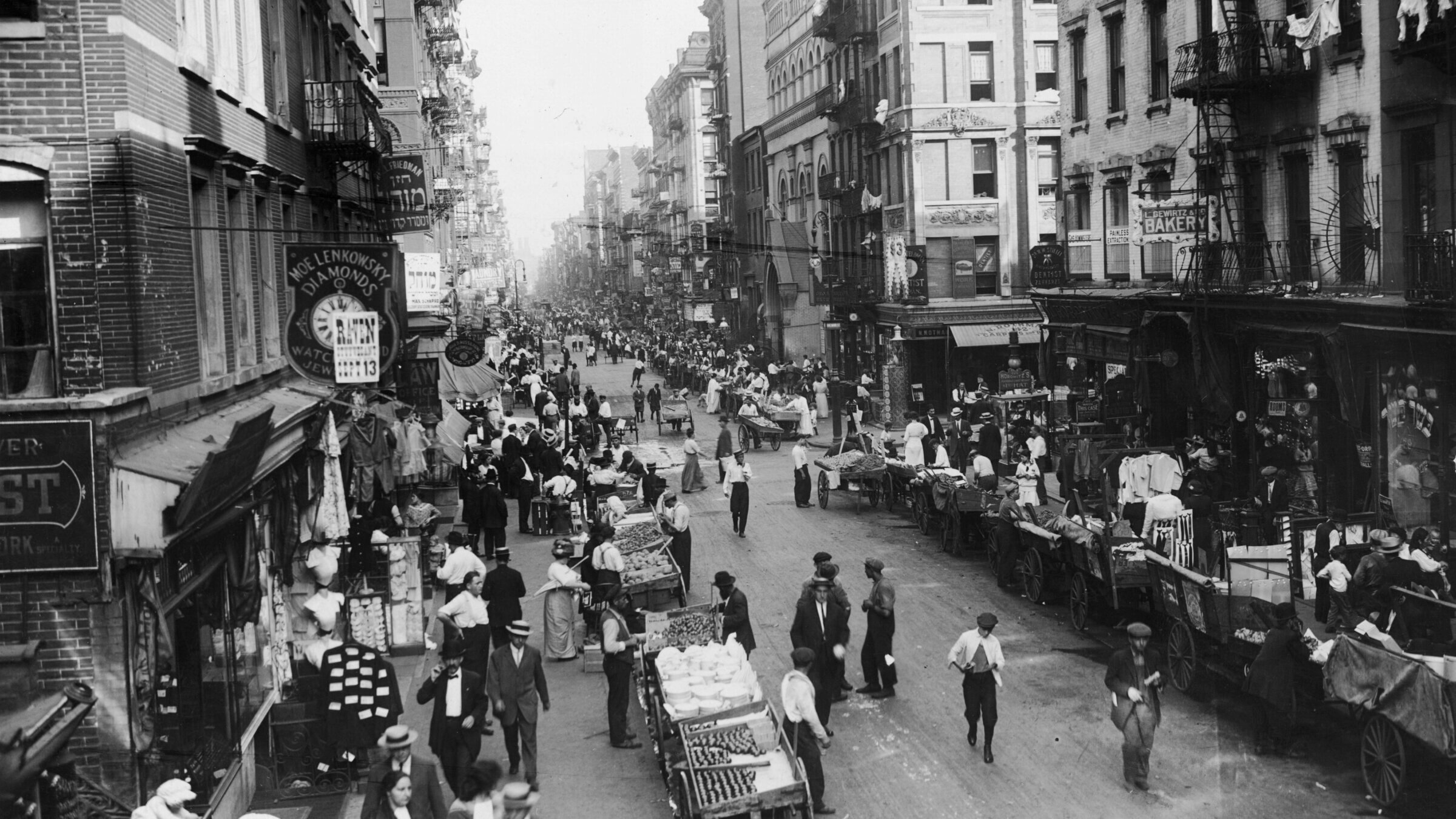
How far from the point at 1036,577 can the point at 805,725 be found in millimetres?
8507

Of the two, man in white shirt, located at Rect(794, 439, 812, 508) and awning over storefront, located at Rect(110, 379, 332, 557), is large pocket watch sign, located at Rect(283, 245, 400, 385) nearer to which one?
awning over storefront, located at Rect(110, 379, 332, 557)

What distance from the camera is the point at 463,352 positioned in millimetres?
35500

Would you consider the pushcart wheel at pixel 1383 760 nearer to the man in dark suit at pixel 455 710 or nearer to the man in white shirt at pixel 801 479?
the man in dark suit at pixel 455 710

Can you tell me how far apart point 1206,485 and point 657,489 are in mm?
9938

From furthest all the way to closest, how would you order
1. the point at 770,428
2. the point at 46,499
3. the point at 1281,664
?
the point at 770,428
the point at 1281,664
the point at 46,499

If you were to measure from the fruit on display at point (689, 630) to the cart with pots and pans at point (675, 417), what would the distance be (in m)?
26.8

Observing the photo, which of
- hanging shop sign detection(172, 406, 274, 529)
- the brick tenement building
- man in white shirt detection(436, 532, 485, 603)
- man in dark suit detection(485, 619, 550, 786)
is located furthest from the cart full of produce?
man in white shirt detection(436, 532, 485, 603)

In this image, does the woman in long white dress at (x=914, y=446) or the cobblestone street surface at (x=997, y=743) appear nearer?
the cobblestone street surface at (x=997, y=743)

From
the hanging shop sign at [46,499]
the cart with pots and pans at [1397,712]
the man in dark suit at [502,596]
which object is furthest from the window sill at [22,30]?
the cart with pots and pans at [1397,712]

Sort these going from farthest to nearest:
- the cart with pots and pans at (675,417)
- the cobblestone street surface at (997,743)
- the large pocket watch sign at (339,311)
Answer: the cart with pots and pans at (675,417) < the large pocket watch sign at (339,311) < the cobblestone street surface at (997,743)

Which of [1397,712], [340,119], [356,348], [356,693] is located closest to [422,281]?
[340,119]

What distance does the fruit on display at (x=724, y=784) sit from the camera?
11102 mm

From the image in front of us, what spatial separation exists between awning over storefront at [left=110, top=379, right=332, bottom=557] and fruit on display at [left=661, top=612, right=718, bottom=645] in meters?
4.53

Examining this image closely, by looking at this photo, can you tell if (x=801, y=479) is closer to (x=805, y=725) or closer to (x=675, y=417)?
(x=675, y=417)
